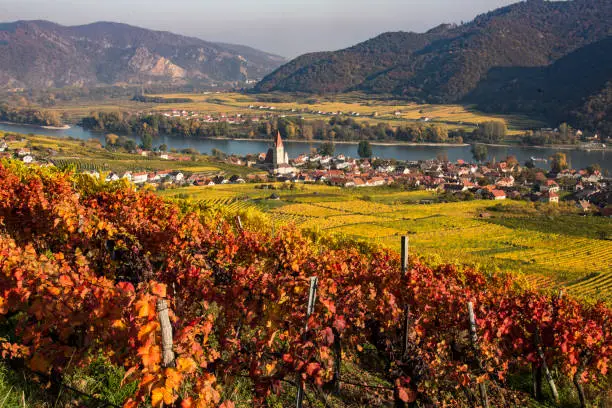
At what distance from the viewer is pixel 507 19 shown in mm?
191500

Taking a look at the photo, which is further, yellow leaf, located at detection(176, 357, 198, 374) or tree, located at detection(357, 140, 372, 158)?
tree, located at detection(357, 140, 372, 158)

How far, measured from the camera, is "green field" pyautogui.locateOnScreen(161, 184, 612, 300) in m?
18.9

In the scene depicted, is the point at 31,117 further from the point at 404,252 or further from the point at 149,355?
the point at 149,355

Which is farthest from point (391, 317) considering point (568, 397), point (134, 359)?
point (568, 397)

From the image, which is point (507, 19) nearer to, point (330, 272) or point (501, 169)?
point (501, 169)

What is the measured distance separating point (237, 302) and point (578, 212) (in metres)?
38.5

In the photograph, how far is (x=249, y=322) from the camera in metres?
3.73

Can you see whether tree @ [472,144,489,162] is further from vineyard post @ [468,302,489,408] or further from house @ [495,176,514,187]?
vineyard post @ [468,302,489,408]

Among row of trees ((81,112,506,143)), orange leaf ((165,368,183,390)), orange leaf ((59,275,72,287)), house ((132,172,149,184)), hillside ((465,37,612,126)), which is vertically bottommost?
house ((132,172,149,184))

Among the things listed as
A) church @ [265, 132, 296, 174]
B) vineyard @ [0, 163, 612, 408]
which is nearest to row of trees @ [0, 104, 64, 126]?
church @ [265, 132, 296, 174]

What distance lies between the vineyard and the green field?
360 inches

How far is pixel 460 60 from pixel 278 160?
11043 centimetres

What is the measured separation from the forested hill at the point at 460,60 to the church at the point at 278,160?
8500 cm

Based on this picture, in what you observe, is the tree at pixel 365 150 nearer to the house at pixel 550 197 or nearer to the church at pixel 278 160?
the church at pixel 278 160
